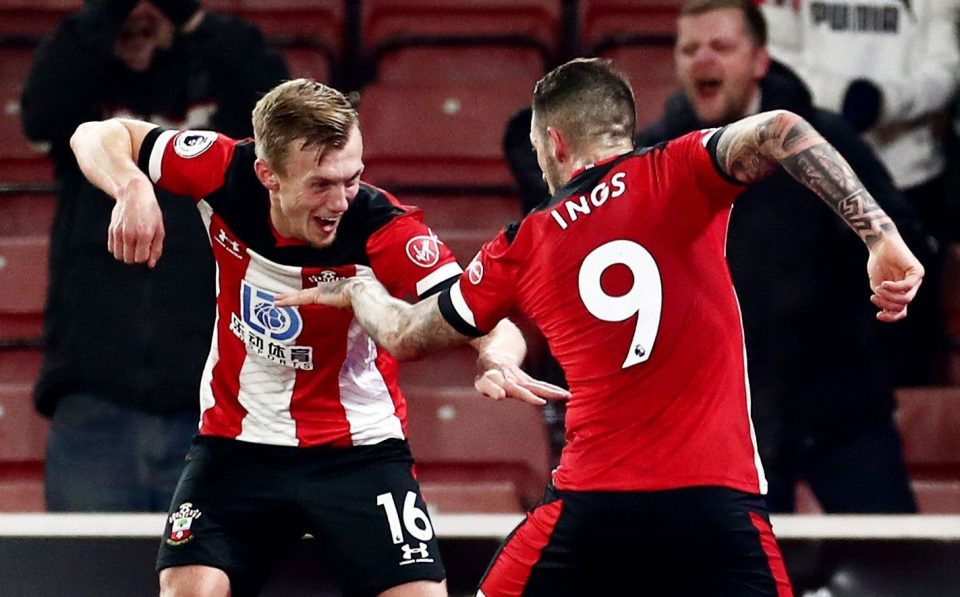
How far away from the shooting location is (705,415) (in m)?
3.18

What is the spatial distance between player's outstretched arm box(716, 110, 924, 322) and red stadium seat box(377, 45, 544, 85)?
3.41 metres

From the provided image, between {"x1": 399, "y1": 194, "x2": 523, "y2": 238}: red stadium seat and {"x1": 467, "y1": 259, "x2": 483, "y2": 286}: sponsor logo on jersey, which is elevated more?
{"x1": 467, "y1": 259, "x2": 483, "y2": 286}: sponsor logo on jersey

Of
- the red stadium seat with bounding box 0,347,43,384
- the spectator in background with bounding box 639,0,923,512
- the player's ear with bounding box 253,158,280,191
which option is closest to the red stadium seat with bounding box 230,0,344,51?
the red stadium seat with bounding box 0,347,43,384

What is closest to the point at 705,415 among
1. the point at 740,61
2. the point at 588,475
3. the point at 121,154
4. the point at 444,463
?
the point at 588,475

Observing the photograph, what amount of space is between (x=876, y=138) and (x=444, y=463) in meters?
1.97

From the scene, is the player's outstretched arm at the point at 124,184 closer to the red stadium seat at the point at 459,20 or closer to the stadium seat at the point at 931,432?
the red stadium seat at the point at 459,20

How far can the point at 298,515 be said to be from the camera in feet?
12.1

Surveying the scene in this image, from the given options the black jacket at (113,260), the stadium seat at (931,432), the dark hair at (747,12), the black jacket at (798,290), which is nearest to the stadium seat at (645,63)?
the dark hair at (747,12)

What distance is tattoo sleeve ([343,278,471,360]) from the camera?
3340 millimetres

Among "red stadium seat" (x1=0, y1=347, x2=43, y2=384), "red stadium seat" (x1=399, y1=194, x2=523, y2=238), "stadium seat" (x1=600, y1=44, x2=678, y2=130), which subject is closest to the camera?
"red stadium seat" (x1=0, y1=347, x2=43, y2=384)

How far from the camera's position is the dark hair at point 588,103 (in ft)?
10.8

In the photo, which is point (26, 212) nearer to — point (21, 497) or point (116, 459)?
point (21, 497)

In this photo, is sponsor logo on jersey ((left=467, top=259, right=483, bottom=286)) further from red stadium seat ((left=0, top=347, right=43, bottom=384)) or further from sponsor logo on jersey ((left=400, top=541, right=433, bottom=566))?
red stadium seat ((left=0, top=347, right=43, bottom=384))

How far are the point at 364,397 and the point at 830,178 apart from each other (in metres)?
1.38
